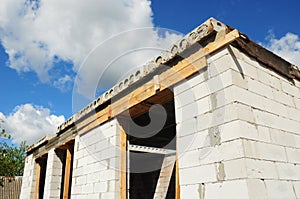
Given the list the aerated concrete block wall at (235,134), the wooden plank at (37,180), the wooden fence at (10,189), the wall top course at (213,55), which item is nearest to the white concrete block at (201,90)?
the aerated concrete block wall at (235,134)

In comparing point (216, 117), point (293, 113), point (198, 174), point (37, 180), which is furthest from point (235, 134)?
point (37, 180)

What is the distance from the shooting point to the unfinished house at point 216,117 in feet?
9.46

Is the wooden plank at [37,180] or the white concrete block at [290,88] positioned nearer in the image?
the white concrete block at [290,88]

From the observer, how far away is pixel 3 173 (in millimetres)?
14648

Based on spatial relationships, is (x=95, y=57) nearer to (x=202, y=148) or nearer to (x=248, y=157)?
(x=202, y=148)

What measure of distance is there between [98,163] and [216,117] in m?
3.01

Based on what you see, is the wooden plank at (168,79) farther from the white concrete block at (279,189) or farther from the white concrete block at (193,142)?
the white concrete block at (279,189)

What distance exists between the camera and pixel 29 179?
30.6 ft

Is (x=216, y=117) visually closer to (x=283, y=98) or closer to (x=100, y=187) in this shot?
(x=283, y=98)

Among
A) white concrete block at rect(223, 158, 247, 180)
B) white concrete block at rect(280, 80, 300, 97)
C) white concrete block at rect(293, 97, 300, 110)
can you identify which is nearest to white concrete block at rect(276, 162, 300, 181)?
white concrete block at rect(223, 158, 247, 180)

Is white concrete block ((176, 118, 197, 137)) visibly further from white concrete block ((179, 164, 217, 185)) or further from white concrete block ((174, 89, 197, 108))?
white concrete block ((179, 164, 217, 185))

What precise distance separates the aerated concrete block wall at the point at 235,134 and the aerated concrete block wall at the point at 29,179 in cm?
728

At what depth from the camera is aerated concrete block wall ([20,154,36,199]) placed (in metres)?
8.84

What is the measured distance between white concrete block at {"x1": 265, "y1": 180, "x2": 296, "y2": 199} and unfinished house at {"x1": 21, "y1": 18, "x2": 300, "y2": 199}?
0.01m
